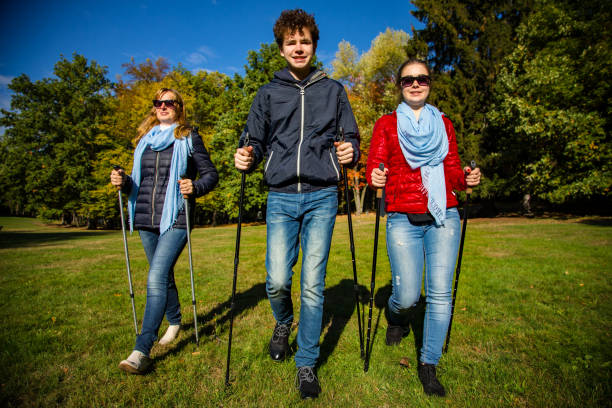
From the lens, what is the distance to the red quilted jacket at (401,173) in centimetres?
316

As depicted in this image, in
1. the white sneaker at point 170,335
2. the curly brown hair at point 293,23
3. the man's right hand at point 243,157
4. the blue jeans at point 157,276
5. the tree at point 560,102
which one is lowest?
the white sneaker at point 170,335

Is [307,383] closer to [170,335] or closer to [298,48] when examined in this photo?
[170,335]

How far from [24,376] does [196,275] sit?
4.42m

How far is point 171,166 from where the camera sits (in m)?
3.76

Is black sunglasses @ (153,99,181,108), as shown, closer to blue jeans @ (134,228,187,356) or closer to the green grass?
blue jeans @ (134,228,187,356)

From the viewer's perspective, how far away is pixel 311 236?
122 inches

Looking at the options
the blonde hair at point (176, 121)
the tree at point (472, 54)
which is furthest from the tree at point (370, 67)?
the blonde hair at point (176, 121)

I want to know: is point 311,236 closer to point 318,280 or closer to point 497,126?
point 318,280

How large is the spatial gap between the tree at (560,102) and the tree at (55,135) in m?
36.1

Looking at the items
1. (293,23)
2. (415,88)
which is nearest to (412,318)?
(415,88)

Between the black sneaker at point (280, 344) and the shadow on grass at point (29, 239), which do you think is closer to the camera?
the black sneaker at point (280, 344)

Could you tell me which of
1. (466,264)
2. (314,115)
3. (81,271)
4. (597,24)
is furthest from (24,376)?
(597,24)

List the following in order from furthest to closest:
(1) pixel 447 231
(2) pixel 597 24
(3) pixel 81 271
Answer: (2) pixel 597 24 → (3) pixel 81 271 → (1) pixel 447 231

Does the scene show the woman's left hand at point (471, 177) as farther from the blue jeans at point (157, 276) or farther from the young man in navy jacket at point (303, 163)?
the blue jeans at point (157, 276)
